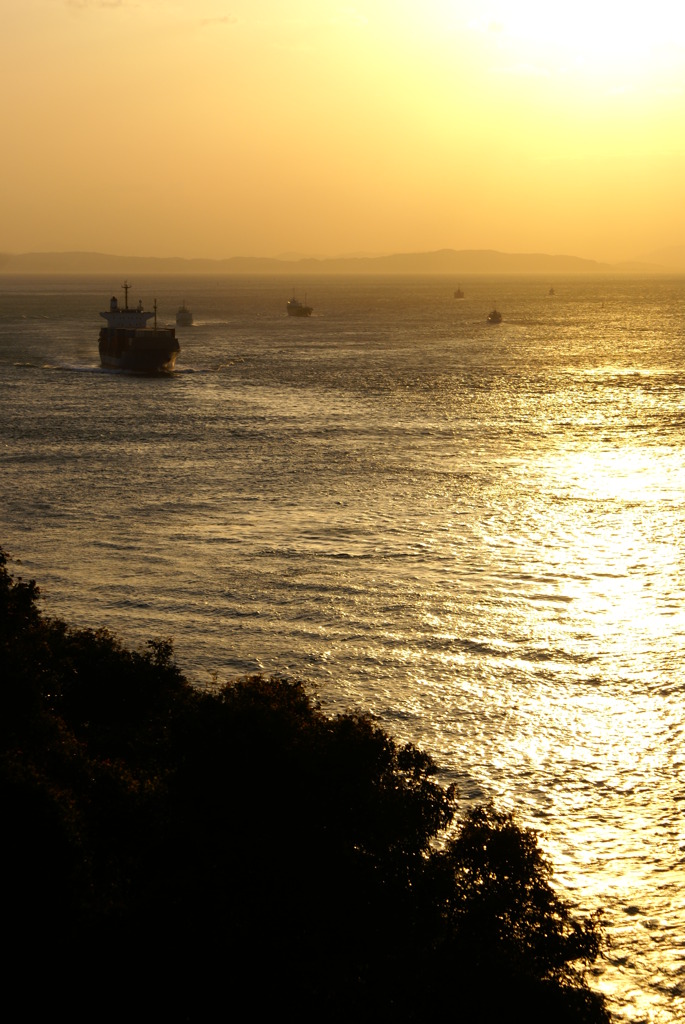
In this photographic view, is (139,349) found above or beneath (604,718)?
above

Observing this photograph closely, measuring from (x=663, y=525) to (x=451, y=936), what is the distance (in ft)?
111

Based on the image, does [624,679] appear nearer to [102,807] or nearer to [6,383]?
[102,807]

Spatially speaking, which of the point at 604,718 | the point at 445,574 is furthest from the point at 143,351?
the point at 604,718

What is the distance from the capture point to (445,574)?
124 feet

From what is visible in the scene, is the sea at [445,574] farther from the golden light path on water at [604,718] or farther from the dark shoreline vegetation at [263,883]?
the dark shoreline vegetation at [263,883]

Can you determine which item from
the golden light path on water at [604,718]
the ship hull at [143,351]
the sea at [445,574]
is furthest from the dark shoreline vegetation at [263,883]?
the ship hull at [143,351]

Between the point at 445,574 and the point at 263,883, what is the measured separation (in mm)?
24291

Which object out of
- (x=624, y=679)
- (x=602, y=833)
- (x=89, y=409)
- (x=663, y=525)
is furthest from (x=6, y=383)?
(x=602, y=833)

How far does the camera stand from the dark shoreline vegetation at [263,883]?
508 inches

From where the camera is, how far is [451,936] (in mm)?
14016

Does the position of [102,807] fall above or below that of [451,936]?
above

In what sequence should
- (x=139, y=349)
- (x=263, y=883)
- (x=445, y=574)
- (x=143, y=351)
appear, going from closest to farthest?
(x=263, y=883) → (x=445, y=574) → (x=143, y=351) → (x=139, y=349)

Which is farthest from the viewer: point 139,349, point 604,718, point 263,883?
point 139,349

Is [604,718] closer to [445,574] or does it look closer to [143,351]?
[445,574]
